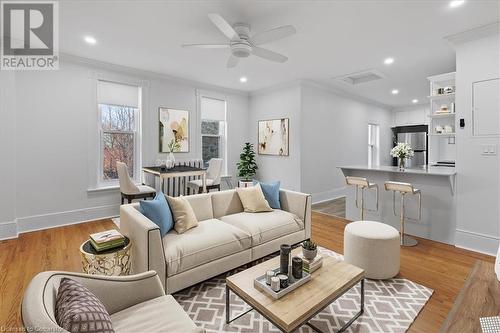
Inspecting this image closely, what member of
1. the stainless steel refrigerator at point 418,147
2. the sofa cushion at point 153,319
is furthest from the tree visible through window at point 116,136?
the stainless steel refrigerator at point 418,147

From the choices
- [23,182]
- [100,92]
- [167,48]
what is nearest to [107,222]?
[23,182]

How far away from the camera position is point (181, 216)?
2.57 metres

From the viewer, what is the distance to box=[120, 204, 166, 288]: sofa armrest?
2035mm

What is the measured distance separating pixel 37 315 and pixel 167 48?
3829 millimetres

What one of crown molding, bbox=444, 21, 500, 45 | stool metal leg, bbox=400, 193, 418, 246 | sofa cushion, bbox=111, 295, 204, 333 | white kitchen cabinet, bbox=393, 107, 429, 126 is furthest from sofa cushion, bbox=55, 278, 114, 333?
white kitchen cabinet, bbox=393, 107, 429, 126

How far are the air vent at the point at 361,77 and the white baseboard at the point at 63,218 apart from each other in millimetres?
5369

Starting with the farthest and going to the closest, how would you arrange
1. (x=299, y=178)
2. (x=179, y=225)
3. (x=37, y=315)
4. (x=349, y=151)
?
(x=349, y=151) < (x=299, y=178) < (x=179, y=225) < (x=37, y=315)

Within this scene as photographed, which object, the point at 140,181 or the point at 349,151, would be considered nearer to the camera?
the point at 140,181

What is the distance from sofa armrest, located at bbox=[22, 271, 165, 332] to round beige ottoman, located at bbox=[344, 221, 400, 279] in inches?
75.3

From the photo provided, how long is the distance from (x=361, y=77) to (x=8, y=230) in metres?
6.84

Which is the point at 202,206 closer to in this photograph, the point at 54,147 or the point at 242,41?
the point at 242,41

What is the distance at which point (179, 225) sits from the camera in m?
2.53

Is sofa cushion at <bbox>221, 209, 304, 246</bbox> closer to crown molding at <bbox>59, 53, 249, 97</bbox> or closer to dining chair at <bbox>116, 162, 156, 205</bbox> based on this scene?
dining chair at <bbox>116, 162, 156, 205</bbox>

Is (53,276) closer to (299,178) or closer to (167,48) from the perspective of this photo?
(167,48)
